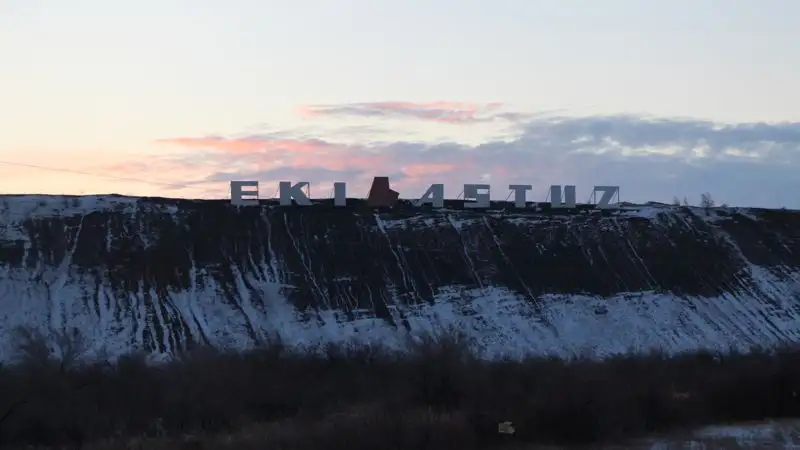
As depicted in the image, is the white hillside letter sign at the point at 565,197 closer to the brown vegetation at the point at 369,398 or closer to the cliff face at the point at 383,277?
the cliff face at the point at 383,277

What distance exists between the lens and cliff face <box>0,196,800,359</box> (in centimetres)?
6359

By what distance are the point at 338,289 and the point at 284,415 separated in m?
24.5

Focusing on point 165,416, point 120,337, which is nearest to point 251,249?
point 120,337

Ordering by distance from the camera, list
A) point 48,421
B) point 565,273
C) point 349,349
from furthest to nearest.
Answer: point 565,273 → point 349,349 → point 48,421

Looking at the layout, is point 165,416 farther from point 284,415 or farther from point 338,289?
point 338,289

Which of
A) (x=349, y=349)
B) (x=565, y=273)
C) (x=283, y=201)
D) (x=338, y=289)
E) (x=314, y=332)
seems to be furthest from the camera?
(x=283, y=201)

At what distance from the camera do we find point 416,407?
4100 cm

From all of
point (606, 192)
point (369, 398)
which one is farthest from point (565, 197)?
point (369, 398)

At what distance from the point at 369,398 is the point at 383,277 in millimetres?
23349

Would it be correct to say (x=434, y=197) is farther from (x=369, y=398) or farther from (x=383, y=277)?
(x=369, y=398)

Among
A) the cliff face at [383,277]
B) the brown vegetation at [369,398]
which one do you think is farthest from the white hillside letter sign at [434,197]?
the brown vegetation at [369,398]

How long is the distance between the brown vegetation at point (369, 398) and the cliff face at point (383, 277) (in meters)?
7.95

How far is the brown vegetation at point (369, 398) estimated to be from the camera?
118ft

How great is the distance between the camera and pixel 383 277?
69.3m
